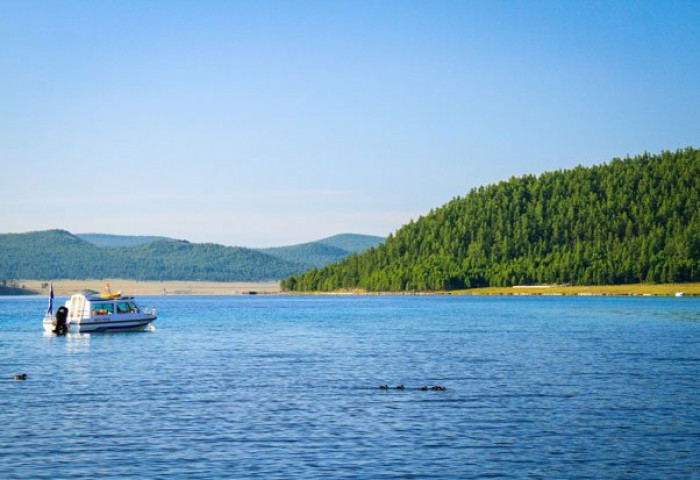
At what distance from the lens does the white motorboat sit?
12288cm

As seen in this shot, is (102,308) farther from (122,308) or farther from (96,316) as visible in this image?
(122,308)

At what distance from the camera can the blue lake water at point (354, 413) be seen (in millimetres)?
38000

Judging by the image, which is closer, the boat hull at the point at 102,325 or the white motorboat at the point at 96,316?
the white motorboat at the point at 96,316

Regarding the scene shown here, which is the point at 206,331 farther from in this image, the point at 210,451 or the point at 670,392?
the point at 210,451

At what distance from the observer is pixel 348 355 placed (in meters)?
88.2

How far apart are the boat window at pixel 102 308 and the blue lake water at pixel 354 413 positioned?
29703 mm

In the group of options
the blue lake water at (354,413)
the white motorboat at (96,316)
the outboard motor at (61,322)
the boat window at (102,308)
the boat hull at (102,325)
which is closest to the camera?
the blue lake water at (354,413)

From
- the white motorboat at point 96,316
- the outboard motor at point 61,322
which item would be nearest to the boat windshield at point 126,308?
the white motorboat at point 96,316

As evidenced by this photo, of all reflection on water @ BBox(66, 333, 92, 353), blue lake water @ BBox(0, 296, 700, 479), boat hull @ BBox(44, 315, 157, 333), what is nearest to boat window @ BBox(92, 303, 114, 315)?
boat hull @ BBox(44, 315, 157, 333)

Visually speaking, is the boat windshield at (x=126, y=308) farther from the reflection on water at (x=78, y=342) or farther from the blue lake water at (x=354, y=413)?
the blue lake water at (x=354, y=413)

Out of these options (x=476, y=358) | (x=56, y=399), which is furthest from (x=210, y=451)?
(x=476, y=358)

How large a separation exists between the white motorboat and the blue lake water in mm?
26892

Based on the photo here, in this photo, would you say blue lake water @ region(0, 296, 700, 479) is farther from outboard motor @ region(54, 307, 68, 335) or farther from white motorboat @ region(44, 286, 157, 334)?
white motorboat @ region(44, 286, 157, 334)

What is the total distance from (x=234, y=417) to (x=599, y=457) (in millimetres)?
18667
